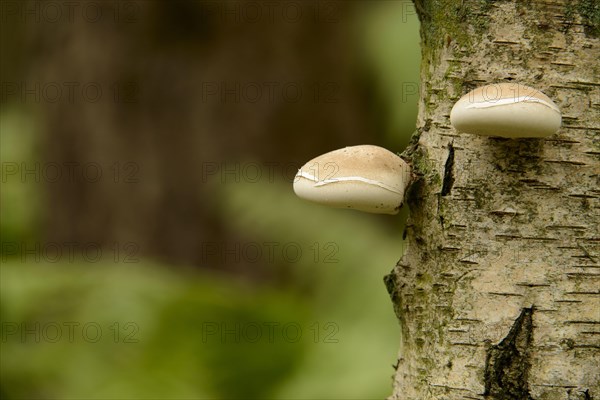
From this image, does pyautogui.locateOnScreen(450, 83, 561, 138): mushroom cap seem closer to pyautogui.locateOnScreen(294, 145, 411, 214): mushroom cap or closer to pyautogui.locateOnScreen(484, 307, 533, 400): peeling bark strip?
pyautogui.locateOnScreen(294, 145, 411, 214): mushroom cap

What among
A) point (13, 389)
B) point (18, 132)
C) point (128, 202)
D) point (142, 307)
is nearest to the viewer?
point (13, 389)

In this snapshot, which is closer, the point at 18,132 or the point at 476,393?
the point at 476,393

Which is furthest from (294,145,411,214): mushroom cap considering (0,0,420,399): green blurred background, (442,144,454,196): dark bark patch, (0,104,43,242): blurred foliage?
Answer: (0,104,43,242): blurred foliage

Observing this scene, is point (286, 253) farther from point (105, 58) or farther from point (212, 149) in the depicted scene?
point (105, 58)

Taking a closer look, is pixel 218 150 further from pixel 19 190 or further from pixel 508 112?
pixel 508 112

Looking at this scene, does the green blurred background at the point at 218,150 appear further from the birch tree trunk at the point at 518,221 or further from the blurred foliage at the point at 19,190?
the birch tree trunk at the point at 518,221

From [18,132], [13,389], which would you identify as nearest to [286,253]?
[13,389]

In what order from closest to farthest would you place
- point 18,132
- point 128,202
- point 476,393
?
point 476,393, point 128,202, point 18,132
